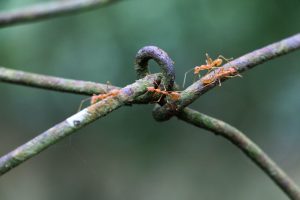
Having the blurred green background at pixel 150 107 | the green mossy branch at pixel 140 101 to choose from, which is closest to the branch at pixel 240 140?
the green mossy branch at pixel 140 101

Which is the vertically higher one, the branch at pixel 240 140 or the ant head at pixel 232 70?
the ant head at pixel 232 70

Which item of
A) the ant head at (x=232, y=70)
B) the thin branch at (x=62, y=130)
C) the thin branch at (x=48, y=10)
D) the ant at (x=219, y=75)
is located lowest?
the thin branch at (x=62, y=130)

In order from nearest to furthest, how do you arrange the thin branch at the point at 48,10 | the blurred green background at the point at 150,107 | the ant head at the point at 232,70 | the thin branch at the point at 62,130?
the thin branch at the point at 62,130 → the ant head at the point at 232,70 → the thin branch at the point at 48,10 → the blurred green background at the point at 150,107

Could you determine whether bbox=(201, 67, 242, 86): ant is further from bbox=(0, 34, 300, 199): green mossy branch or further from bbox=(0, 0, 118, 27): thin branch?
bbox=(0, 0, 118, 27): thin branch

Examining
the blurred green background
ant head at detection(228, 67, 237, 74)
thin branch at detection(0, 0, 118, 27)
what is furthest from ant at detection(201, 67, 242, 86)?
the blurred green background

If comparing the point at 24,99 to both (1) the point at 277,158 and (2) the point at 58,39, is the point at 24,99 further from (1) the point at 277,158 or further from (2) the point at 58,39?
(1) the point at 277,158

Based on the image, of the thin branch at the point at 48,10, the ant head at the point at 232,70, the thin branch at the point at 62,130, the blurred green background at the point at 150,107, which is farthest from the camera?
the blurred green background at the point at 150,107

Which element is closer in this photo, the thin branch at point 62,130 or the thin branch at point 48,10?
the thin branch at point 62,130

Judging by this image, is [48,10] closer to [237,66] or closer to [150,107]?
[237,66]

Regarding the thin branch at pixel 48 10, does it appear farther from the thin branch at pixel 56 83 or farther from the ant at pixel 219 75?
the ant at pixel 219 75
